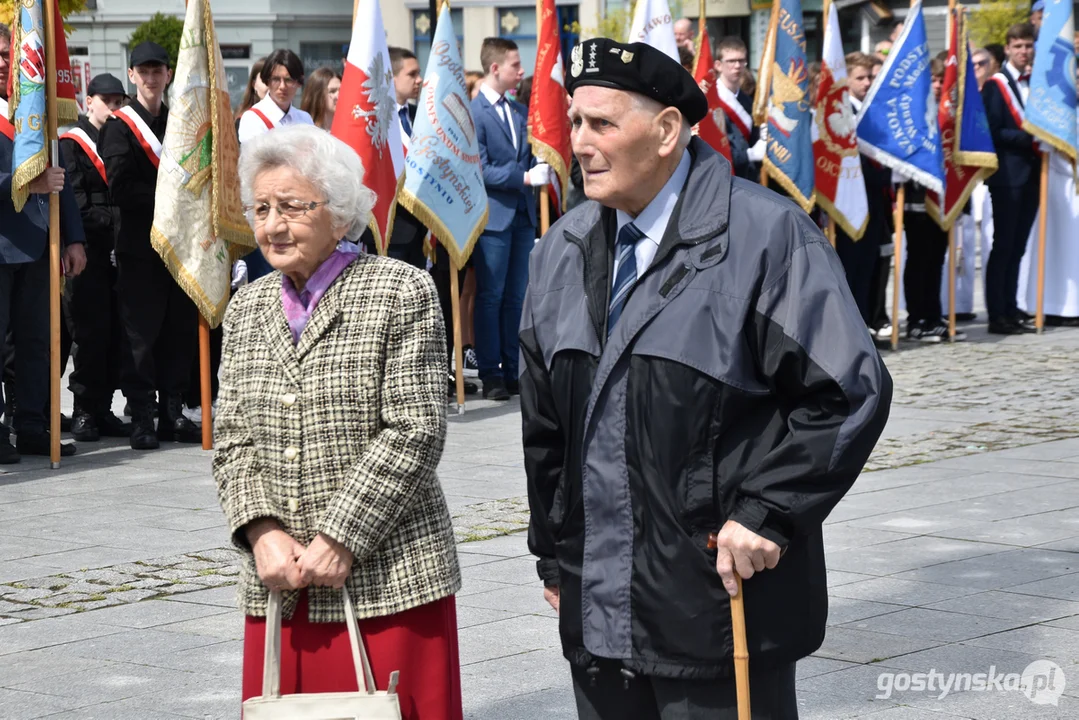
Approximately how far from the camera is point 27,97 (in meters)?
9.19

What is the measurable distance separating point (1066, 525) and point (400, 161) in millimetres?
5152

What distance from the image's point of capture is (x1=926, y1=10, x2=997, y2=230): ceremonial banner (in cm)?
1431

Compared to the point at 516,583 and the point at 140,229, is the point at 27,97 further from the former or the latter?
the point at 516,583

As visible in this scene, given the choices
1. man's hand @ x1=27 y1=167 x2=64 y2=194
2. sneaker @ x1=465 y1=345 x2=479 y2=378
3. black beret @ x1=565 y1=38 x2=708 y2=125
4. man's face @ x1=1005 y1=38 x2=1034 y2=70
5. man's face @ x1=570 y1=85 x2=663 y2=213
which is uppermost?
man's face @ x1=1005 y1=38 x2=1034 y2=70

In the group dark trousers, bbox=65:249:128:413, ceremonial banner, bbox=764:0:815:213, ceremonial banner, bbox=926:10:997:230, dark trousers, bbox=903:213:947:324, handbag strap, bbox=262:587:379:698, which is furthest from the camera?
dark trousers, bbox=903:213:947:324

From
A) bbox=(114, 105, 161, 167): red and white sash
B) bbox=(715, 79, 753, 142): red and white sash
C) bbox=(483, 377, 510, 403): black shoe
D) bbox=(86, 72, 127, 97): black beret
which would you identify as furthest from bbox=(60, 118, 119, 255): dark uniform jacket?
bbox=(715, 79, 753, 142): red and white sash

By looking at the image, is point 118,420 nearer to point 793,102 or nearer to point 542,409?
point 793,102

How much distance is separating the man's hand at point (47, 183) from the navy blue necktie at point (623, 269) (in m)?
6.58

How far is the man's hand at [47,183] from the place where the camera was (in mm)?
9195

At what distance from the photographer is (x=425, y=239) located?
38.0 feet

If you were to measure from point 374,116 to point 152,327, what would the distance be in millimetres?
1939

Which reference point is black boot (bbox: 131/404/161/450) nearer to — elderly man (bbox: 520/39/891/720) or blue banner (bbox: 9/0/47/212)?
blue banner (bbox: 9/0/47/212)

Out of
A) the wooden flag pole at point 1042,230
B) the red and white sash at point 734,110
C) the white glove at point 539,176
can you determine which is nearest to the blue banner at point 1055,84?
the wooden flag pole at point 1042,230

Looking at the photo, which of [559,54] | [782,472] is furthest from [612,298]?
[559,54]
